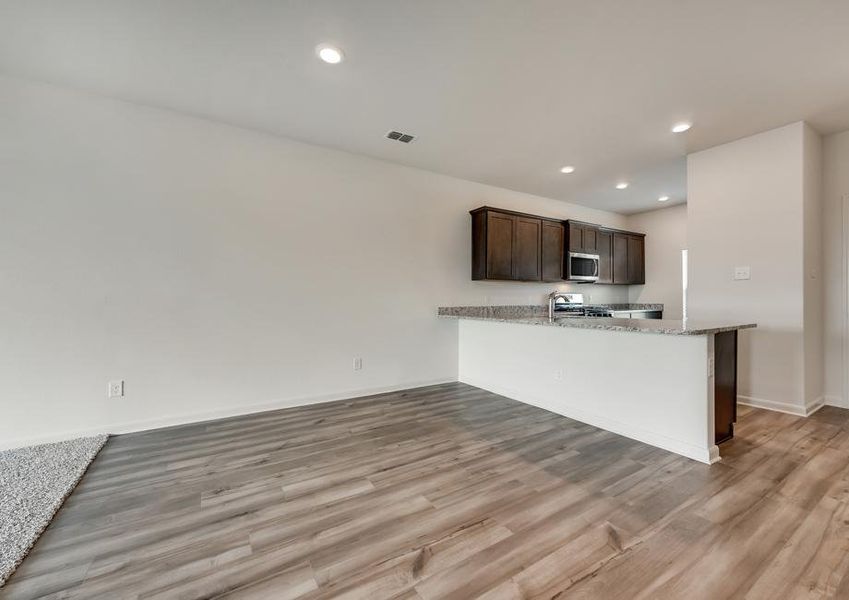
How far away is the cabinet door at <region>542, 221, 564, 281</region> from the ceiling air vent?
2.46m

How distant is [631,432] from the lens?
9.09 ft

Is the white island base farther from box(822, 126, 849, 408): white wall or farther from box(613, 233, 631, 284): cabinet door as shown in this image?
box(613, 233, 631, 284): cabinet door

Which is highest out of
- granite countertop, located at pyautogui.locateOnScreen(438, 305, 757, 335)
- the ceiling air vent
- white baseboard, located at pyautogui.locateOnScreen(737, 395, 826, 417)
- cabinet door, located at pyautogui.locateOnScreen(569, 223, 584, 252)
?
the ceiling air vent

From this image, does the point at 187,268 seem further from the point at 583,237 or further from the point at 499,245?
the point at 583,237

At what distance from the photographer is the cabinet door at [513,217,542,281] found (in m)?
4.81

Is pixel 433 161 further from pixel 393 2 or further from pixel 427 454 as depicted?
pixel 427 454

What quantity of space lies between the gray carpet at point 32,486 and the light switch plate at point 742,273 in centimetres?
552

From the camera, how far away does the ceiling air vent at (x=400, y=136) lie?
346 cm

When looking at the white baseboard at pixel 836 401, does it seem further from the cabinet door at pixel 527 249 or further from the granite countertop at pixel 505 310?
the cabinet door at pixel 527 249

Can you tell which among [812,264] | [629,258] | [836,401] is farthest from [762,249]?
[629,258]

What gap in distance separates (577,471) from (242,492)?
6.66 feet

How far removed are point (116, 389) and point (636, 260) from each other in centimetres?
731

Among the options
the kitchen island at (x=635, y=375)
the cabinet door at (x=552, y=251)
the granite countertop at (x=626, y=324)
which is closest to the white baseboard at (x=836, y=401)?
the kitchen island at (x=635, y=375)

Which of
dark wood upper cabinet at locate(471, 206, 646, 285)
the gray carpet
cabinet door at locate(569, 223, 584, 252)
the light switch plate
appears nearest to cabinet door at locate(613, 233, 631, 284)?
dark wood upper cabinet at locate(471, 206, 646, 285)
